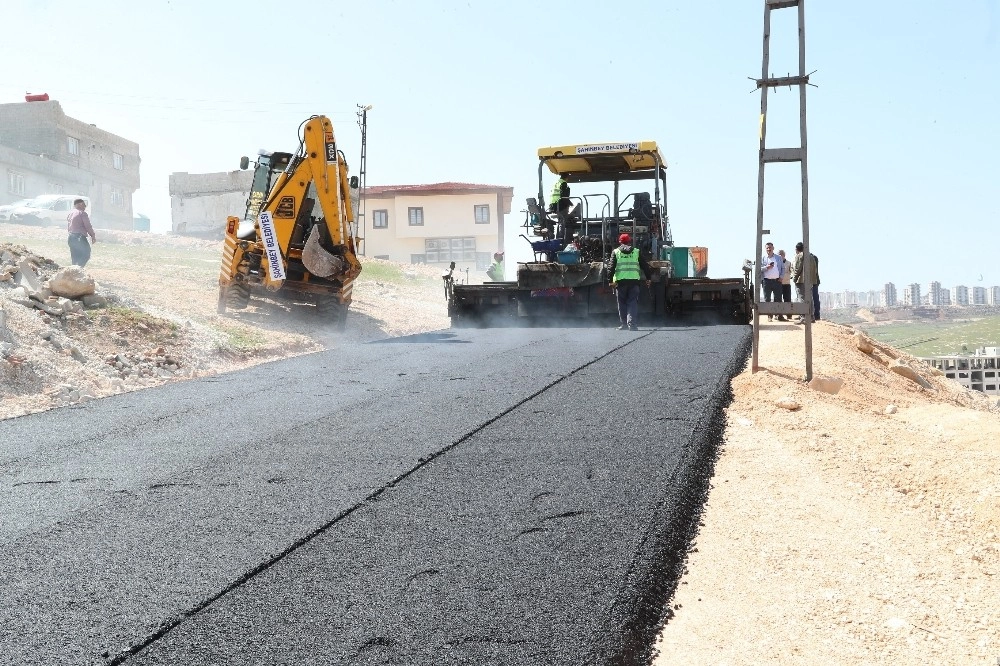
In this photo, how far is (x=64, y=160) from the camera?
1738 inches

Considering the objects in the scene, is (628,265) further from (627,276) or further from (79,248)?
(79,248)

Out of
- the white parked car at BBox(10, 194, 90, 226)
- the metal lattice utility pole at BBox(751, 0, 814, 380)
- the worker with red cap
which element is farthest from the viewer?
the white parked car at BBox(10, 194, 90, 226)

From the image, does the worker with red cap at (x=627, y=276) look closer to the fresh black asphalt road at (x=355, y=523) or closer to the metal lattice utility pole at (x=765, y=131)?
the metal lattice utility pole at (x=765, y=131)

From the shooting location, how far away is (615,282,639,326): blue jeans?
12414 millimetres

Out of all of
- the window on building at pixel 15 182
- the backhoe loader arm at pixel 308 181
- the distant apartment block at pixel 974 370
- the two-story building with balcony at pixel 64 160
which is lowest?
the distant apartment block at pixel 974 370

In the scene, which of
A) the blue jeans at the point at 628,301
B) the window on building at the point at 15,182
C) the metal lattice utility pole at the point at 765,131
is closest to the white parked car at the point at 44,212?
the window on building at the point at 15,182

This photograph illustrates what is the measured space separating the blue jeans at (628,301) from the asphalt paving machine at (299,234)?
4.01m

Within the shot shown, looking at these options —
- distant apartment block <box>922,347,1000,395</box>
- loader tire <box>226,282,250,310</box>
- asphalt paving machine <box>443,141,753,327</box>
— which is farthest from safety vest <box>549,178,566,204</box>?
distant apartment block <box>922,347,1000,395</box>

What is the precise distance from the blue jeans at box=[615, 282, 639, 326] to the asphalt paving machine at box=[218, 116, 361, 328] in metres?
4.01

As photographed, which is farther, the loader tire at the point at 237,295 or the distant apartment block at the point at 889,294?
the distant apartment block at the point at 889,294

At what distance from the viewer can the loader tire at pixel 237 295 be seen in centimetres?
1370

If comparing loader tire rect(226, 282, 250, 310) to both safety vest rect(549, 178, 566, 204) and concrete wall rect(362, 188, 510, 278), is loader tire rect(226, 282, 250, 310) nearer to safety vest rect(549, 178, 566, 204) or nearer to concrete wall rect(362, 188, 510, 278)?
safety vest rect(549, 178, 566, 204)

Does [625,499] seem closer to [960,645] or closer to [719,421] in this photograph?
[960,645]

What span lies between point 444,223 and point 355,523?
4728 cm
